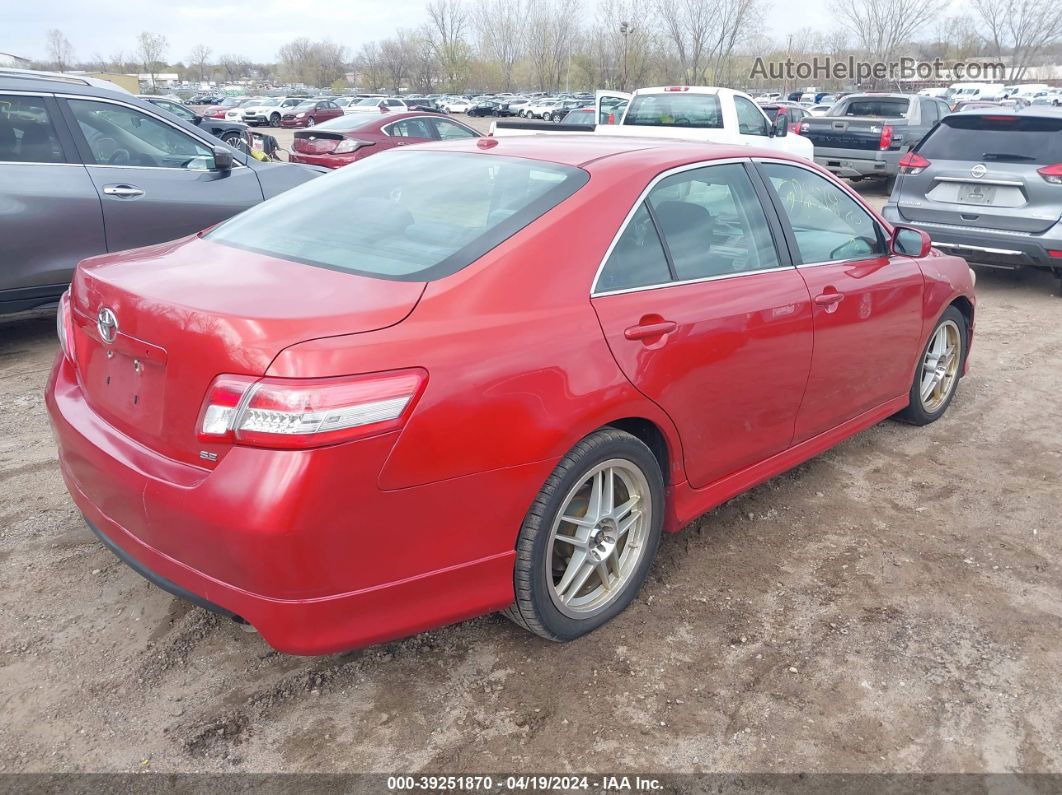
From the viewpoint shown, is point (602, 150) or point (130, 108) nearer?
point (602, 150)

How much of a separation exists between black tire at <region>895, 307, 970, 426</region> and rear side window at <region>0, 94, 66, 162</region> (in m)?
5.35

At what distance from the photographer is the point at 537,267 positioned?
102 inches

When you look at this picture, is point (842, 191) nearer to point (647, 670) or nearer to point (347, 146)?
point (647, 670)

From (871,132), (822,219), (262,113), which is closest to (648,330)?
(822,219)

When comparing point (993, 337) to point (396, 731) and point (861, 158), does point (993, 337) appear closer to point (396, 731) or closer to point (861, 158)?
point (396, 731)

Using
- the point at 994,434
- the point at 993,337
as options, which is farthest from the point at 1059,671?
the point at 993,337

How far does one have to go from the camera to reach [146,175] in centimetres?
600

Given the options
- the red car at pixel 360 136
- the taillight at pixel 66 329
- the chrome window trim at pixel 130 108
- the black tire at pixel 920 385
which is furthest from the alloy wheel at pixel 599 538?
the red car at pixel 360 136

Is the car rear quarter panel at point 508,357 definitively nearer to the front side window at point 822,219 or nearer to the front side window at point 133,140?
the front side window at point 822,219

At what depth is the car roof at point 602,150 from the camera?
3.07m

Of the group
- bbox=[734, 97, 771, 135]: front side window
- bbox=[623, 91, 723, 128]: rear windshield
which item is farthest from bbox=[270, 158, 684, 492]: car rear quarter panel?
bbox=[734, 97, 771, 135]: front side window

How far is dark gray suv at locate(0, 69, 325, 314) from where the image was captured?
545cm

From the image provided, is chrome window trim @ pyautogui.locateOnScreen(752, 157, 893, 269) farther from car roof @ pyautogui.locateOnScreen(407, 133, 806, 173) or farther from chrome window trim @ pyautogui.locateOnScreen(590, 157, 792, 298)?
chrome window trim @ pyautogui.locateOnScreen(590, 157, 792, 298)

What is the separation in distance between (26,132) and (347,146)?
6.95 metres
